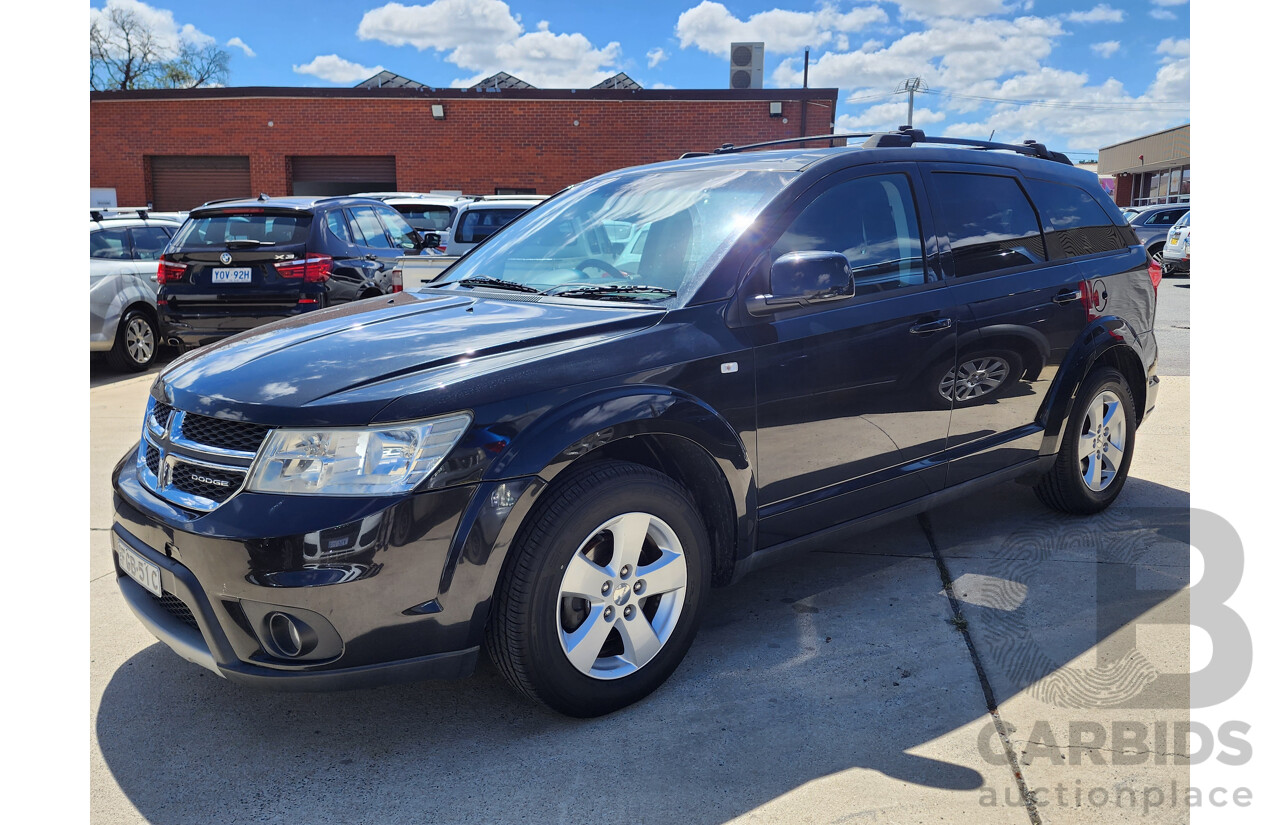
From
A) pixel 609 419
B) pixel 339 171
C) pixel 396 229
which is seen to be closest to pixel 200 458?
pixel 609 419

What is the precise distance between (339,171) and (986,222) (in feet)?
84.7

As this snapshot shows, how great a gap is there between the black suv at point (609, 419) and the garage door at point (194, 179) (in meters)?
26.0

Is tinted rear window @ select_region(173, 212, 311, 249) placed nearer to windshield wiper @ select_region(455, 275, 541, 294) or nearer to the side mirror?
windshield wiper @ select_region(455, 275, 541, 294)

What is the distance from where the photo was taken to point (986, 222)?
165 inches

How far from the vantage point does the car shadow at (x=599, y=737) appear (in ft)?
8.68

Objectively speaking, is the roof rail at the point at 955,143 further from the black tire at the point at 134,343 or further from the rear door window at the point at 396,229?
the black tire at the point at 134,343

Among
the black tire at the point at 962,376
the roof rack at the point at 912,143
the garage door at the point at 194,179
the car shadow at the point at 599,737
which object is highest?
the garage door at the point at 194,179

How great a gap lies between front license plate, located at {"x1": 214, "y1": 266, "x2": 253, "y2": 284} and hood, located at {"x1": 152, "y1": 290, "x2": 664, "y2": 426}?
567 cm

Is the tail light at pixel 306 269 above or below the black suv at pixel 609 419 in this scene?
above

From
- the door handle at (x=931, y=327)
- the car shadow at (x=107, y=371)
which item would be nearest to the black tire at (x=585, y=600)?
the door handle at (x=931, y=327)

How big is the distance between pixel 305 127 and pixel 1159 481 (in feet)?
84.7

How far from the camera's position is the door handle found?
373 centimetres

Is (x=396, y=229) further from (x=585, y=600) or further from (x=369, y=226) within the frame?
(x=585, y=600)

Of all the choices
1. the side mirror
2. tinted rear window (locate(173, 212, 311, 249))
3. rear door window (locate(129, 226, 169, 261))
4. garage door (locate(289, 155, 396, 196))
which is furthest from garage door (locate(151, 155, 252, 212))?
the side mirror
